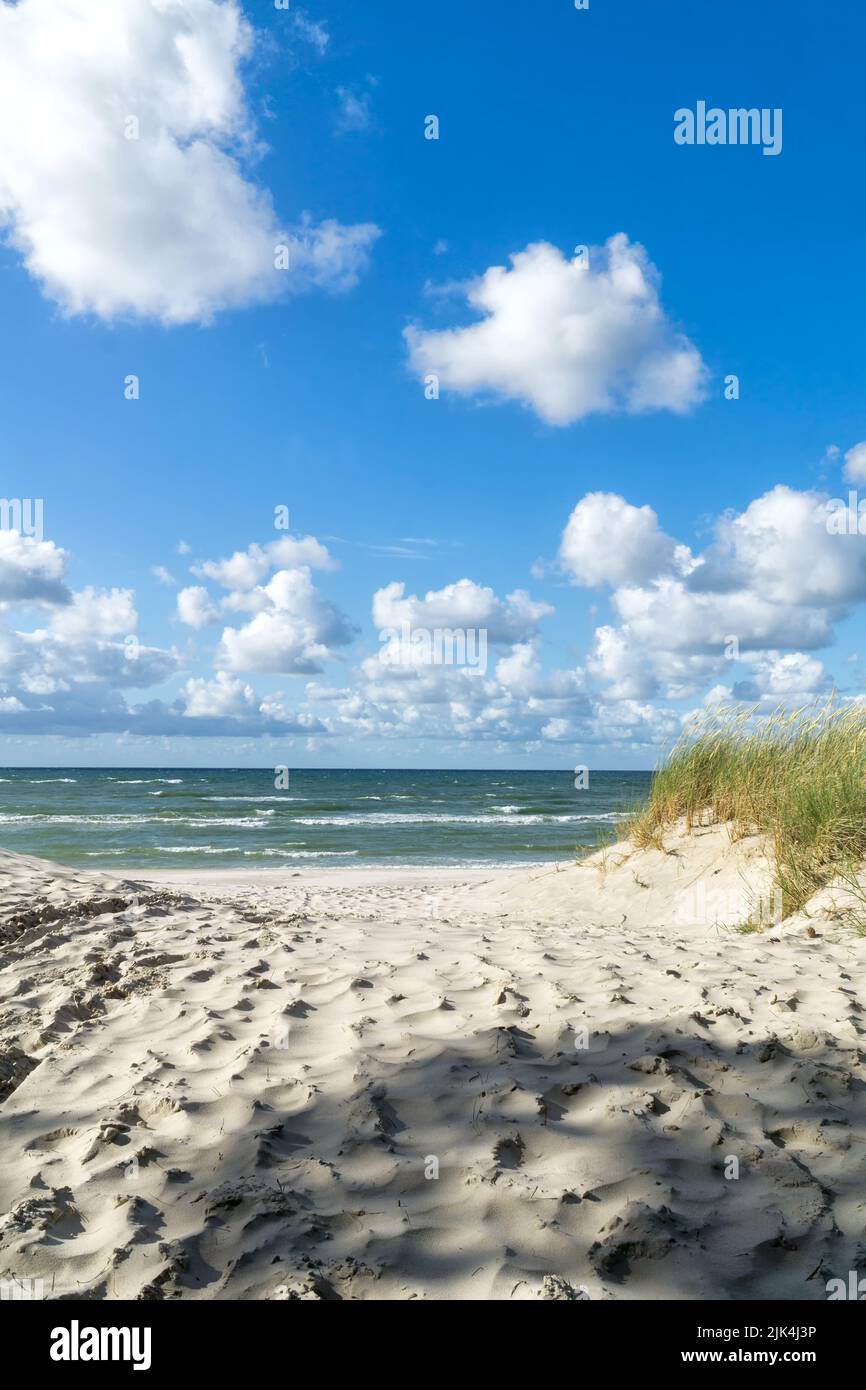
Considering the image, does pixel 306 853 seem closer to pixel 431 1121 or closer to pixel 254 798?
pixel 431 1121

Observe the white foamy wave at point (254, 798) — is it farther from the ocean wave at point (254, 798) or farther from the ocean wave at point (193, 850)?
the ocean wave at point (193, 850)

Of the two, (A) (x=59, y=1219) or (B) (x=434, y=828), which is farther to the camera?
(B) (x=434, y=828)

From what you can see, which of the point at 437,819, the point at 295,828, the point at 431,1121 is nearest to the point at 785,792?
the point at 431,1121

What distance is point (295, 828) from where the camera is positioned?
3038cm

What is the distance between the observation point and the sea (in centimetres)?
2200

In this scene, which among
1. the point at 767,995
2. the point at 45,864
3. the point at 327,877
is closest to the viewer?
the point at 767,995

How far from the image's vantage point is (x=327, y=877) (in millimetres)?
17328

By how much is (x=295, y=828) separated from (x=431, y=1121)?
2770 centimetres

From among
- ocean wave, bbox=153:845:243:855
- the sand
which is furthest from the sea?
the sand

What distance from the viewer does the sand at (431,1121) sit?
2590 millimetres

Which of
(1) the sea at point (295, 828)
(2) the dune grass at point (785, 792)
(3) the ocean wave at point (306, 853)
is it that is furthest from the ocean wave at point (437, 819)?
(2) the dune grass at point (785, 792)
